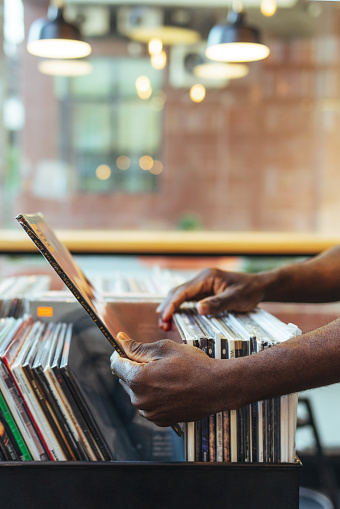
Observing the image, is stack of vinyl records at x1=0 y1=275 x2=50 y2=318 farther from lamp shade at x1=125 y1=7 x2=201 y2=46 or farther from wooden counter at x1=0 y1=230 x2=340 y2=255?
lamp shade at x1=125 y1=7 x2=201 y2=46

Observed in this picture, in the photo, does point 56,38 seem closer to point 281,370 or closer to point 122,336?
point 122,336

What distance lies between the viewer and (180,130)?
21.6 ft

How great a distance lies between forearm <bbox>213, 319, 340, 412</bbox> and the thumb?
99 millimetres

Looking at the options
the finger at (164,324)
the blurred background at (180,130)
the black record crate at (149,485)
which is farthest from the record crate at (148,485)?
the blurred background at (180,130)

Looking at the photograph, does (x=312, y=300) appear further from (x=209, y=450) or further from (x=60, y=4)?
(x=60, y=4)

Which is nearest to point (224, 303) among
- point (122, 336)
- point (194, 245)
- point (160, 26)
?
point (122, 336)

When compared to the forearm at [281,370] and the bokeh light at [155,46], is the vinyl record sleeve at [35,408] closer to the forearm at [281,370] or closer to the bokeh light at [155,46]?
the forearm at [281,370]

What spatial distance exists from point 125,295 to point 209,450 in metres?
0.47

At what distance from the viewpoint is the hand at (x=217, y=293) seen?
107 centimetres

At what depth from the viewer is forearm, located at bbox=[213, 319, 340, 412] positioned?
784 mm

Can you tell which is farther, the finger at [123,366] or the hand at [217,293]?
the hand at [217,293]

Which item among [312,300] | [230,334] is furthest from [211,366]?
[312,300]

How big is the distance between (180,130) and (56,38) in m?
4.28

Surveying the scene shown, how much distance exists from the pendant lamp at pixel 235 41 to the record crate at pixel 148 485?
2077 mm
